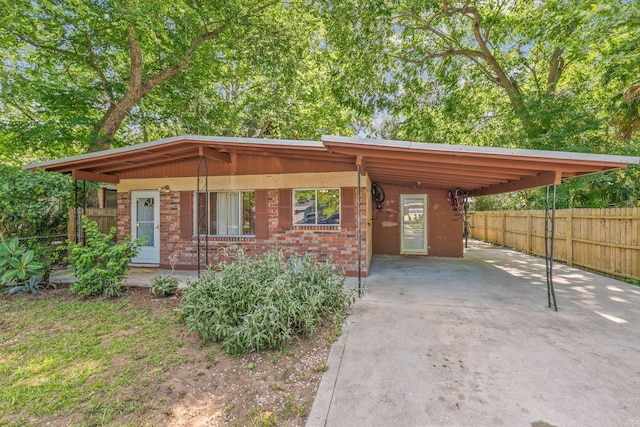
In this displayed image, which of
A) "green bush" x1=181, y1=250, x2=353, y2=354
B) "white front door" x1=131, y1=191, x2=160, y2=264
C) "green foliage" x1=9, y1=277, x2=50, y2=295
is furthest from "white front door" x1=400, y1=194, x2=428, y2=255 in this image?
"green foliage" x1=9, y1=277, x2=50, y2=295

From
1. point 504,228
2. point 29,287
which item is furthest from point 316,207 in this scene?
point 504,228

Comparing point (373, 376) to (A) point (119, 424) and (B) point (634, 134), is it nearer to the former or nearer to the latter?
Result: (A) point (119, 424)

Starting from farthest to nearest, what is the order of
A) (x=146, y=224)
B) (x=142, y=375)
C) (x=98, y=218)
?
(x=98, y=218) < (x=146, y=224) < (x=142, y=375)

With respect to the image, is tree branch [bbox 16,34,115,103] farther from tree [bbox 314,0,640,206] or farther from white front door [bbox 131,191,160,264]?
tree [bbox 314,0,640,206]

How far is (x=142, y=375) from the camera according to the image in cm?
280

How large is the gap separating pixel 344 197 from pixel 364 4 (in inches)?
201

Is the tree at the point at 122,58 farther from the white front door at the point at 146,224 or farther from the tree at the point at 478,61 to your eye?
the white front door at the point at 146,224

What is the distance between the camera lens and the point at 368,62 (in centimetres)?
927

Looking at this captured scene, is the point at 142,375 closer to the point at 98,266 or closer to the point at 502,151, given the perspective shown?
the point at 98,266

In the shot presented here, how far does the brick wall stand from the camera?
6.55 m

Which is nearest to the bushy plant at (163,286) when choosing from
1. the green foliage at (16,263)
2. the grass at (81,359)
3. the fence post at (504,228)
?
the grass at (81,359)

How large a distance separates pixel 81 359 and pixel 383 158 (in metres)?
4.85

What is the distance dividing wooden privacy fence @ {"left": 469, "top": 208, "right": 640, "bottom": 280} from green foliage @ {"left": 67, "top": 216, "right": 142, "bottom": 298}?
1004 cm

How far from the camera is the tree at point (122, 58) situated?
26.0ft
